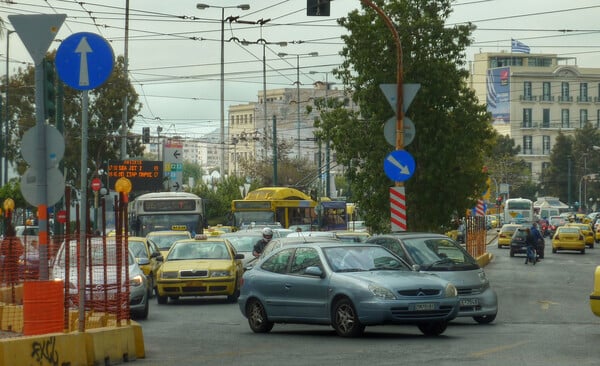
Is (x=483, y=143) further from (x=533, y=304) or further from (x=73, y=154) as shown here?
(x=73, y=154)

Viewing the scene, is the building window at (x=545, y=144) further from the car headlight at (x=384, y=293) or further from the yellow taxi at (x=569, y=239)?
the car headlight at (x=384, y=293)

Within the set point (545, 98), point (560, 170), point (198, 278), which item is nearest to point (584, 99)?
point (545, 98)

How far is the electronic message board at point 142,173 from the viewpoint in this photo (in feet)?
199

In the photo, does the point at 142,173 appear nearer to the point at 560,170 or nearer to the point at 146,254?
the point at 146,254

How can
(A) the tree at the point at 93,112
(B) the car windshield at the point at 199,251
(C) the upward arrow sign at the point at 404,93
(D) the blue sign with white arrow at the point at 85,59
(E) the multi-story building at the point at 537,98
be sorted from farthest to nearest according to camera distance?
(E) the multi-story building at the point at 537,98
(A) the tree at the point at 93,112
(B) the car windshield at the point at 199,251
(C) the upward arrow sign at the point at 404,93
(D) the blue sign with white arrow at the point at 85,59

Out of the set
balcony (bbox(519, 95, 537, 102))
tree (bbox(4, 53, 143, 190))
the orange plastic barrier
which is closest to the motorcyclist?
the orange plastic barrier

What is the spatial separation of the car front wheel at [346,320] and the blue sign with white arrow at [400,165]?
9180mm

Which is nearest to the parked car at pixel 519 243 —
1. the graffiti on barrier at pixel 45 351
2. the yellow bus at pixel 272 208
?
the yellow bus at pixel 272 208

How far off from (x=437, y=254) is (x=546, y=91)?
135037mm

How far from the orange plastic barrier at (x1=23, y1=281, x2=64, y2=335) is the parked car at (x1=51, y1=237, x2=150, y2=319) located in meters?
0.75

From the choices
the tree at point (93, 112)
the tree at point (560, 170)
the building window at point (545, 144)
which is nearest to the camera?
the tree at point (93, 112)

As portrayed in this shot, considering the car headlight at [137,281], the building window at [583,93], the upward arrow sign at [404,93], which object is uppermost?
the building window at [583,93]

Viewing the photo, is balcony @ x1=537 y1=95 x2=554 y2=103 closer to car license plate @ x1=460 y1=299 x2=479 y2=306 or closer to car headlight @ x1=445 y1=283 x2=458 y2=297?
car license plate @ x1=460 y1=299 x2=479 y2=306

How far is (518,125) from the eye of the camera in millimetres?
156500
